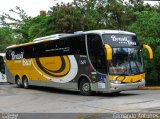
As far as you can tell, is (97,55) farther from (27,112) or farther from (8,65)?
(8,65)

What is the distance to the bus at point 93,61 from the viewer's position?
69.5 ft

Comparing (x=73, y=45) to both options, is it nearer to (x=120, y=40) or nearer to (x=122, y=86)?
(x=120, y=40)

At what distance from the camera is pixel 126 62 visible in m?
21.5

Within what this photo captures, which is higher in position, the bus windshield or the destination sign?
the destination sign

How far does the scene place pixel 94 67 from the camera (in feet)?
71.7

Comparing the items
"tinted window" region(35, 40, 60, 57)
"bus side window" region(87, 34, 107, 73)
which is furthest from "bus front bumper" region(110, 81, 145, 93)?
"tinted window" region(35, 40, 60, 57)

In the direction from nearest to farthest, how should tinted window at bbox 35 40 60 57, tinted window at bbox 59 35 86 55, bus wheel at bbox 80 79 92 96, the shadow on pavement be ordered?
1. bus wheel at bbox 80 79 92 96
2. tinted window at bbox 59 35 86 55
3. the shadow on pavement
4. tinted window at bbox 35 40 60 57

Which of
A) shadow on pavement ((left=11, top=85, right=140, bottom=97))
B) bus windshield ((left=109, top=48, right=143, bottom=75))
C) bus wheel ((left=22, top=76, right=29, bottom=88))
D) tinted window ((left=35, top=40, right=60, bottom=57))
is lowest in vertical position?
shadow on pavement ((left=11, top=85, right=140, bottom=97))

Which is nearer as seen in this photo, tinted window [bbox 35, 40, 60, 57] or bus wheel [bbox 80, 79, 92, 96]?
bus wheel [bbox 80, 79, 92, 96]

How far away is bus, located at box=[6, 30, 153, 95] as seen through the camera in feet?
69.5

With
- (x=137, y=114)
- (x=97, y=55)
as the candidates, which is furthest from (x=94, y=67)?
(x=137, y=114)

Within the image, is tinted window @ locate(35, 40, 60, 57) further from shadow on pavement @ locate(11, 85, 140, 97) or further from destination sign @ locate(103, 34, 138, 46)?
destination sign @ locate(103, 34, 138, 46)

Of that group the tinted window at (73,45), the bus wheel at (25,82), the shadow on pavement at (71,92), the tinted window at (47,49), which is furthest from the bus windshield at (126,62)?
the bus wheel at (25,82)

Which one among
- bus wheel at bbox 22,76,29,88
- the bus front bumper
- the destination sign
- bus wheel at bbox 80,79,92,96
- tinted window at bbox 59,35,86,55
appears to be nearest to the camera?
the bus front bumper
